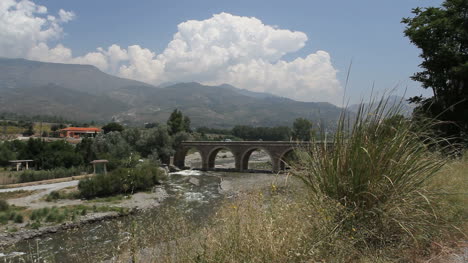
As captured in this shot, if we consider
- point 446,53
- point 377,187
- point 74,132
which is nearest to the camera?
point 377,187

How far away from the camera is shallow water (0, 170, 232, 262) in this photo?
3.99 meters

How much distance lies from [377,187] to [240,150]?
3630 centimetres

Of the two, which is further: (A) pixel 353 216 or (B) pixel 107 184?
(B) pixel 107 184

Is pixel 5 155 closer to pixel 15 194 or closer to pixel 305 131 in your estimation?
pixel 15 194

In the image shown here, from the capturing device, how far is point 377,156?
3.46m

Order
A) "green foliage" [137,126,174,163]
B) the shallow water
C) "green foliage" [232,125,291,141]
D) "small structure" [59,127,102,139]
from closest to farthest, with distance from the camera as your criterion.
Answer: the shallow water → "green foliage" [137,126,174,163] → "small structure" [59,127,102,139] → "green foliage" [232,125,291,141]

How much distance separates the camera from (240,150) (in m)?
39.6

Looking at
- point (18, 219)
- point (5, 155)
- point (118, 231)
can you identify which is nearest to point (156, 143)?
point (5, 155)

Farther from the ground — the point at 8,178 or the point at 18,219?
the point at 8,178

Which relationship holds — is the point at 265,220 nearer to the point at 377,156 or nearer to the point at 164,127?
the point at 377,156

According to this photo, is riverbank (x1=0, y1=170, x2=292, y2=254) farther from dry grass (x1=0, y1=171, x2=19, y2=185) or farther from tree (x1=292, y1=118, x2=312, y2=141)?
dry grass (x1=0, y1=171, x2=19, y2=185)

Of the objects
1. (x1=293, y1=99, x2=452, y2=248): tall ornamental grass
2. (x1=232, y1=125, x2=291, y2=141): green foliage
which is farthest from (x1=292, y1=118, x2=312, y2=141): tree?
(x1=232, y1=125, x2=291, y2=141): green foliage

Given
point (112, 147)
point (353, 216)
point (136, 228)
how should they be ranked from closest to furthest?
point (353, 216), point (136, 228), point (112, 147)

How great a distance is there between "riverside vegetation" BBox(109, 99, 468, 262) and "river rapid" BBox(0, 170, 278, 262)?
233 millimetres
